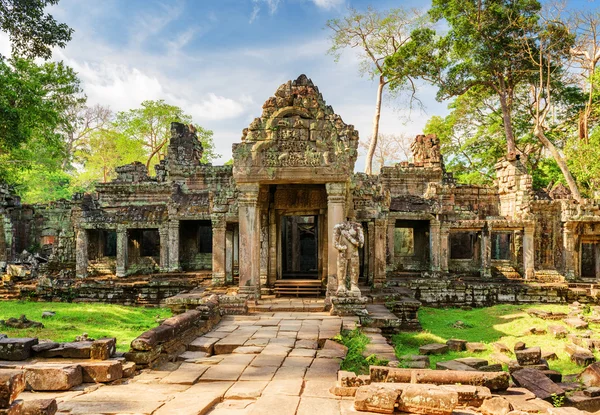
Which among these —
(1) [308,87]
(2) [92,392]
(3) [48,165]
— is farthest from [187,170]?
(3) [48,165]

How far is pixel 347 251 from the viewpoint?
8945 mm

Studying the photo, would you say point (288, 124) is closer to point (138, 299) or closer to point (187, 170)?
point (138, 299)

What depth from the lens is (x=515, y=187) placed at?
18.2m

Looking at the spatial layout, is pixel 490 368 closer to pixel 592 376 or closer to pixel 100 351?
pixel 592 376

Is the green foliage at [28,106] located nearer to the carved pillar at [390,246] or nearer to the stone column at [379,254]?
the stone column at [379,254]

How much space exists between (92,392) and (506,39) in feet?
75.2

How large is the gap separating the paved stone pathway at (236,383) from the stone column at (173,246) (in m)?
9.74

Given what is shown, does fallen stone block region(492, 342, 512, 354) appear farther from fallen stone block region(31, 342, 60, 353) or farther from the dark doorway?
fallen stone block region(31, 342, 60, 353)

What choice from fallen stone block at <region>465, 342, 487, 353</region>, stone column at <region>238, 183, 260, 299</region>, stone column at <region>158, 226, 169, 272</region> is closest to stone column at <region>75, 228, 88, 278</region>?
stone column at <region>158, 226, 169, 272</region>

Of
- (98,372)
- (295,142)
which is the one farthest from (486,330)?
(98,372)

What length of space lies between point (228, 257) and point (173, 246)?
376cm

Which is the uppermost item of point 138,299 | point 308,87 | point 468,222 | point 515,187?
point 308,87

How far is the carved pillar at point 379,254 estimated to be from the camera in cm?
1216

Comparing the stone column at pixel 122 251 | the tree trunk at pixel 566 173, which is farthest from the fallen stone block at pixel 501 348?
the stone column at pixel 122 251
